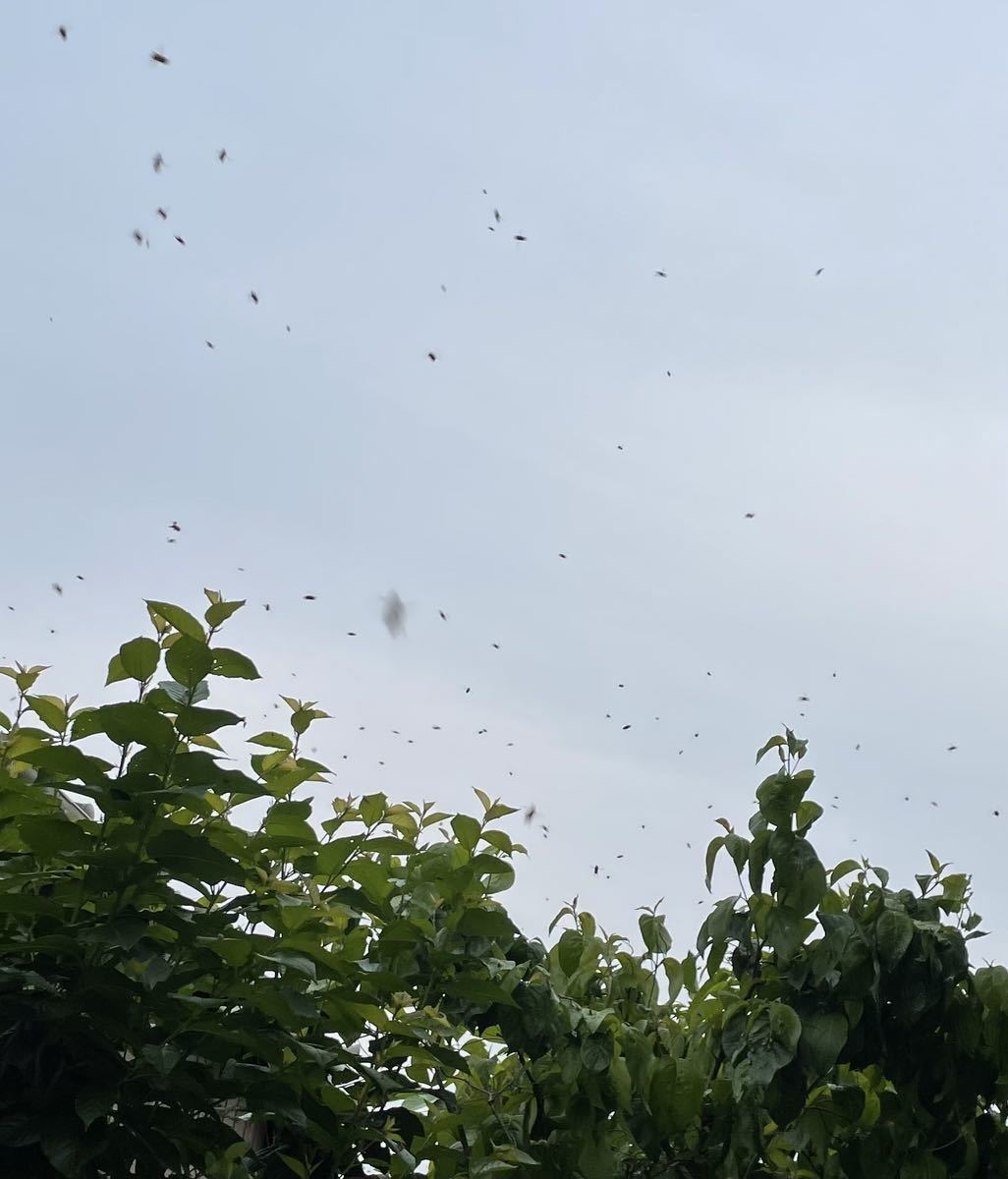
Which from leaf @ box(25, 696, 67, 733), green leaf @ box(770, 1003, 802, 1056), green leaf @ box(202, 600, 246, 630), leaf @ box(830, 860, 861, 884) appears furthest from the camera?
leaf @ box(830, 860, 861, 884)

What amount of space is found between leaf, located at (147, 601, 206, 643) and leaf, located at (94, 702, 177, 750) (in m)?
0.14

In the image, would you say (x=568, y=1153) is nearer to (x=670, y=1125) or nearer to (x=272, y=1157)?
(x=670, y=1125)

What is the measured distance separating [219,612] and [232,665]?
0.09 metres

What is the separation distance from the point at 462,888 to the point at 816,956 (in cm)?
75

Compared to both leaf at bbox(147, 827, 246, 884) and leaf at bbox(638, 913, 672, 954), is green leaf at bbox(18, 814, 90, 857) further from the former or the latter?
leaf at bbox(638, 913, 672, 954)

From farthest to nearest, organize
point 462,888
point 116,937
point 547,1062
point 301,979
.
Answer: point 547,1062, point 462,888, point 301,979, point 116,937

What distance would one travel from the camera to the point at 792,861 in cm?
255

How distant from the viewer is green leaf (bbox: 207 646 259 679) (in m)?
2.01

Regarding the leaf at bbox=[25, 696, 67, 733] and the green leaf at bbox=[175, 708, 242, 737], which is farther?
the leaf at bbox=[25, 696, 67, 733]

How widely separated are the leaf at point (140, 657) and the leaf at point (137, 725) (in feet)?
0.37

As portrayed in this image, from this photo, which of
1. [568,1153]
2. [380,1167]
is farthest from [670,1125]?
[380,1167]

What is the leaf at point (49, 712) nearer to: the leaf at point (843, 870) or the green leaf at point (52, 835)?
the green leaf at point (52, 835)

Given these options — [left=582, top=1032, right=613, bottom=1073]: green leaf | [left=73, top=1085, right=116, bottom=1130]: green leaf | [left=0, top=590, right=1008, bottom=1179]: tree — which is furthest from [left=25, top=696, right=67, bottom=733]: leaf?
[left=582, top=1032, right=613, bottom=1073]: green leaf

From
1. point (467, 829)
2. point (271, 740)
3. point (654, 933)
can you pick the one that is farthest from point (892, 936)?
point (271, 740)
